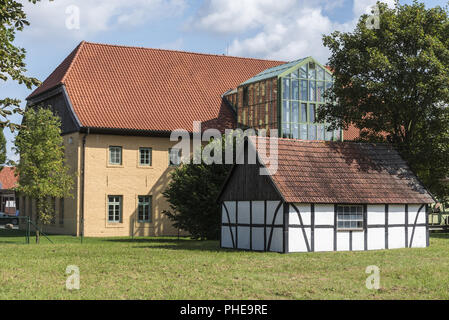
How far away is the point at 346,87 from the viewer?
32.6 m

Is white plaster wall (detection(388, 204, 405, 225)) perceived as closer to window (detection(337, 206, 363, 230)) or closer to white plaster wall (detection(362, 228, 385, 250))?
white plaster wall (detection(362, 228, 385, 250))

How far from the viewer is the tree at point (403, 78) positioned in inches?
1195

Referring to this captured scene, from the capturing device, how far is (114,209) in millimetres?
39000

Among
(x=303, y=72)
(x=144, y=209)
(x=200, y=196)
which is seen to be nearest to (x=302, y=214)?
(x=200, y=196)

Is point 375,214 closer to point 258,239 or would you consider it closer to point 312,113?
point 258,239

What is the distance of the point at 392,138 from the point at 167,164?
542 inches

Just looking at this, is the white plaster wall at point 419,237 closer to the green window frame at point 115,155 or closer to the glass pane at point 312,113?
the glass pane at point 312,113

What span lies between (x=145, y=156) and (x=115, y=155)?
1860 millimetres

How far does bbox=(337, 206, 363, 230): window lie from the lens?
86.2 feet

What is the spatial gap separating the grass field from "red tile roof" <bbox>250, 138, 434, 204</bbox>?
2.37m

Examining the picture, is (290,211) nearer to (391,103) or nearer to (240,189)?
(240,189)
